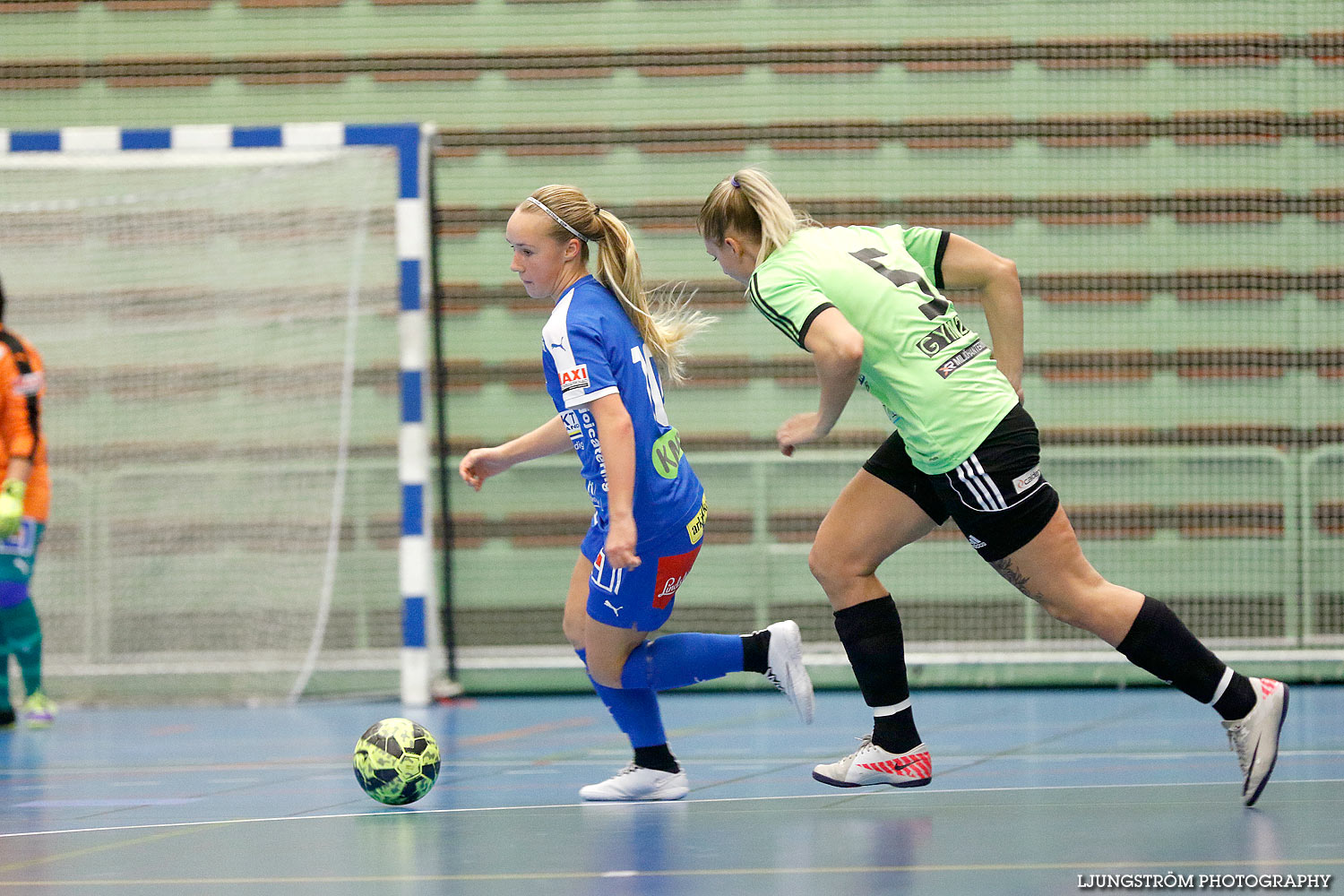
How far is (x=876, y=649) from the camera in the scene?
395cm

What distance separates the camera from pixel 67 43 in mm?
8047

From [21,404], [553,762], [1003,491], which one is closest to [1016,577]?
[1003,491]

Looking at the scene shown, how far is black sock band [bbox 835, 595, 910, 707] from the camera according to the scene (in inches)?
156

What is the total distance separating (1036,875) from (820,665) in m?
4.50

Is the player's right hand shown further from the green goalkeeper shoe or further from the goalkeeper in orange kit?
the green goalkeeper shoe

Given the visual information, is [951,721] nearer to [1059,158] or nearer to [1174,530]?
[1174,530]

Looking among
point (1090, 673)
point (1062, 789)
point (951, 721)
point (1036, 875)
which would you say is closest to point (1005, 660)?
point (1090, 673)

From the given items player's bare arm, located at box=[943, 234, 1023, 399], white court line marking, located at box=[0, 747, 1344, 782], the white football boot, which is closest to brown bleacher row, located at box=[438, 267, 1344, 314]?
white court line marking, located at box=[0, 747, 1344, 782]

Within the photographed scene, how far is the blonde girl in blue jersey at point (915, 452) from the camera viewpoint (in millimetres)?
3604

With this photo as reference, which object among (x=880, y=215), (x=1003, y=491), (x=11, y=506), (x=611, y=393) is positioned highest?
(x=880, y=215)

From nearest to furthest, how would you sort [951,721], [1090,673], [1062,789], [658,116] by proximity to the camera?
[1062,789] → [951,721] → [1090,673] → [658,116]

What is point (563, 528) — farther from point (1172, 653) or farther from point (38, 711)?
point (1172, 653)

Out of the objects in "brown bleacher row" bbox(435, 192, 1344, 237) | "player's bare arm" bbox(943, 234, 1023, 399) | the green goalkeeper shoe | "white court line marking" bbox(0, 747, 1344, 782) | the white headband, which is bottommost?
the green goalkeeper shoe

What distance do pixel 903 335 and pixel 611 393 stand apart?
0.79 meters
